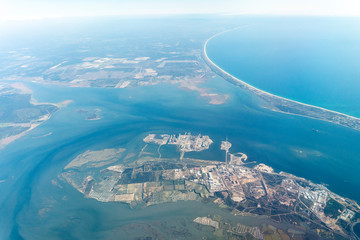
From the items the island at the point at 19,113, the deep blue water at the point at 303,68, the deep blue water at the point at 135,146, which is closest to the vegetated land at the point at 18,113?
the island at the point at 19,113

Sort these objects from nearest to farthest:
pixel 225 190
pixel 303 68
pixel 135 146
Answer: pixel 225 190 < pixel 135 146 < pixel 303 68

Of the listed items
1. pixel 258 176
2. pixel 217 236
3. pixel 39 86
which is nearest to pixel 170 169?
pixel 217 236

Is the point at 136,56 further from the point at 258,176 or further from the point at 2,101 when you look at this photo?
the point at 258,176

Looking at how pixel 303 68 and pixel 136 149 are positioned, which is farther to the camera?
pixel 303 68

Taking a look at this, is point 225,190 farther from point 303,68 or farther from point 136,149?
point 303,68

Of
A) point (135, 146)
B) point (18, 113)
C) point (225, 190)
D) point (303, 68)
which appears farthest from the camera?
point (303, 68)

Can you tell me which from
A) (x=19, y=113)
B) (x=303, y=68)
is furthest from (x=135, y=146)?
(x=303, y=68)

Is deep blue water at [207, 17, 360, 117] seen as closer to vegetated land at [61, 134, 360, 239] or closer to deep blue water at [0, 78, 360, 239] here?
deep blue water at [0, 78, 360, 239]

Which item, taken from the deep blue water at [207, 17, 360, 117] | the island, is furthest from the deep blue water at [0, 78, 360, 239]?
the deep blue water at [207, 17, 360, 117]

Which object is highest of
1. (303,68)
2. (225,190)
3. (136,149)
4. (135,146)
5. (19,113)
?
(303,68)
